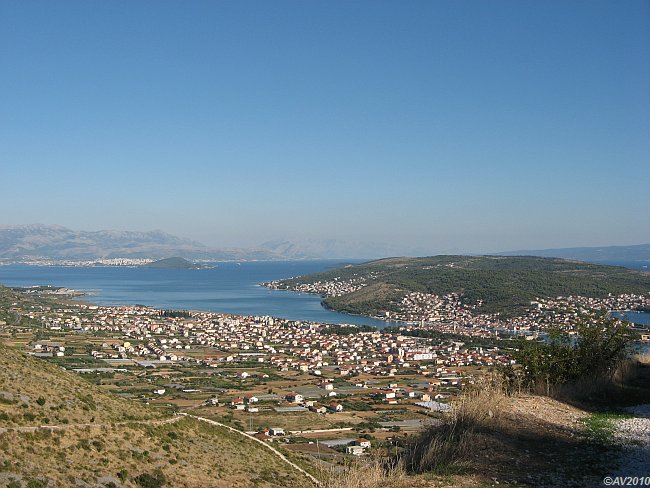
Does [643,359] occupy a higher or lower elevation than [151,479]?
higher

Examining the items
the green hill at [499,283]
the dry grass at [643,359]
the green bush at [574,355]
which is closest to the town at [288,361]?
the green bush at [574,355]

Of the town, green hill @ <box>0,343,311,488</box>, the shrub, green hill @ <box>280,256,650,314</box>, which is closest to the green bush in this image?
the town

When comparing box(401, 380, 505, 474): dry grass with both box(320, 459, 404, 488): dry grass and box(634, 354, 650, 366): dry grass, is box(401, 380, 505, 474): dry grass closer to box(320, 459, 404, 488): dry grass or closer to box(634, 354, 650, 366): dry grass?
box(320, 459, 404, 488): dry grass

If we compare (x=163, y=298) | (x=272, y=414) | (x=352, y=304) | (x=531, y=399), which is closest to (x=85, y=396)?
(x=531, y=399)

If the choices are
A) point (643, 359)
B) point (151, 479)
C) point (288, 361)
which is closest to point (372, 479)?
point (151, 479)

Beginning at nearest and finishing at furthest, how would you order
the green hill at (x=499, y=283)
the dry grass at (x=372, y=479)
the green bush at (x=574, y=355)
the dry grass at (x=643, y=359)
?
the dry grass at (x=372, y=479), the green bush at (x=574, y=355), the dry grass at (x=643, y=359), the green hill at (x=499, y=283)

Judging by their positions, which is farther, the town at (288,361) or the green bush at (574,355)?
the town at (288,361)

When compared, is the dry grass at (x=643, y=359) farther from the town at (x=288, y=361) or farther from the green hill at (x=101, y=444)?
the green hill at (x=101, y=444)

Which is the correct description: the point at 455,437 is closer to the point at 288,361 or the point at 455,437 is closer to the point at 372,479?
the point at 372,479
